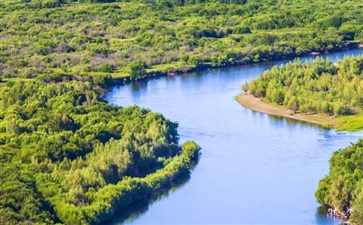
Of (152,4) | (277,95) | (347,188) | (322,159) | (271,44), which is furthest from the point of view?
(152,4)

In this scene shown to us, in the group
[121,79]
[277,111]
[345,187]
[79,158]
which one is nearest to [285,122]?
[277,111]

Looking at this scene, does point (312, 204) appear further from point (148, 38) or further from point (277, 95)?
point (148, 38)

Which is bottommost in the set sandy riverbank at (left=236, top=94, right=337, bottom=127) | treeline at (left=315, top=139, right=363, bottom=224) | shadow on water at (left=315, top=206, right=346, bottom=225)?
shadow on water at (left=315, top=206, right=346, bottom=225)

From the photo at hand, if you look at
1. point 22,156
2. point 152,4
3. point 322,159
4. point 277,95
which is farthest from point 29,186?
point 152,4

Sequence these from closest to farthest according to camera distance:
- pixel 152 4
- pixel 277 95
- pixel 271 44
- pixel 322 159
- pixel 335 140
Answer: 1. pixel 322 159
2. pixel 335 140
3. pixel 277 95
4. pixel 271 44
5. pixel 152 4

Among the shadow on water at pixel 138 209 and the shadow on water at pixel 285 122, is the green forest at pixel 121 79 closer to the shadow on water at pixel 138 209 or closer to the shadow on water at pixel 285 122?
the shadow on water at pixel 138 209

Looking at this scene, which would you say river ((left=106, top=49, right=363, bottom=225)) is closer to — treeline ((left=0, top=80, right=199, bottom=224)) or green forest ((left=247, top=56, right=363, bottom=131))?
treeline ((left=0, top=80, right=199, bottom=224))

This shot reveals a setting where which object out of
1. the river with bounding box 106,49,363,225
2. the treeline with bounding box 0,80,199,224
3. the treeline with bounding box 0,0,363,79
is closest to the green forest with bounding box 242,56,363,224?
the river with bounding box 106,49,363,225
